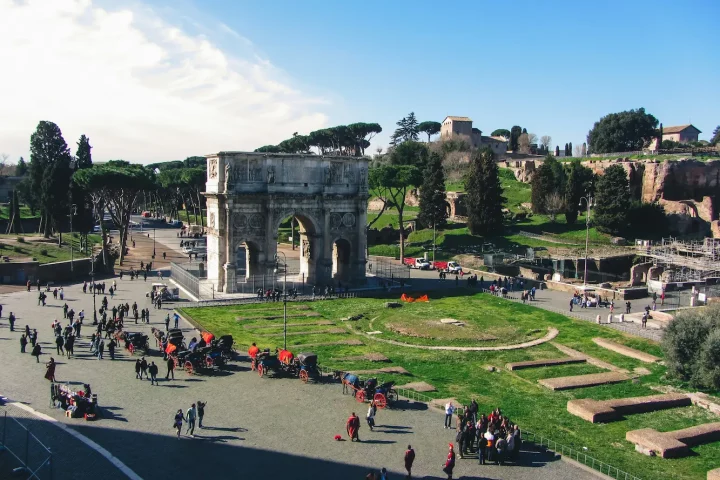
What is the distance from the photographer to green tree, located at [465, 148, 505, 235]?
6975 cm

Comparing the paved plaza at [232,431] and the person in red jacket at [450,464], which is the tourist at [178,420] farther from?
the person in red jacket at [450,464]

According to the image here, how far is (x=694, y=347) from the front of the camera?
27.9m

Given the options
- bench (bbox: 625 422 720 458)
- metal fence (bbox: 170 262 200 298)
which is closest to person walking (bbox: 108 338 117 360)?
metal fence (bbox: 170 262 200 298)

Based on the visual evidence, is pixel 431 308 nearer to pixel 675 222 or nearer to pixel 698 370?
pixel 698 370

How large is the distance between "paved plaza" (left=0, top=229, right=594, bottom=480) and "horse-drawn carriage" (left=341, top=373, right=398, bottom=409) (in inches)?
20.2

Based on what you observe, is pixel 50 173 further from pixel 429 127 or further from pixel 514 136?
pixel 514 136

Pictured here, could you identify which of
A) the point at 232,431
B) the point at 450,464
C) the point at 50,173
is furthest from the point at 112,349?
the point at 50,173

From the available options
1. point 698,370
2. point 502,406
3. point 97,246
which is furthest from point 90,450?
point 97,246

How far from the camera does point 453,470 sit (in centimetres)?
1870

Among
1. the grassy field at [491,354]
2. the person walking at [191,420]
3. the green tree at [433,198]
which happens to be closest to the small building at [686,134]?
the green tree at [433,198]

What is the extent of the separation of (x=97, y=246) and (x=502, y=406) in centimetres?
5866

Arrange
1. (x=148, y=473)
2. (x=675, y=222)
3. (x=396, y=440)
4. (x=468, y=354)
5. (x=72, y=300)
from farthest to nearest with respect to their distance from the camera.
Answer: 1. (x=675, y=222)
2. (x=72, y=300)
3. (x=468, y=354)
4. (x=396, y=440)
5. (x=148, y=473)

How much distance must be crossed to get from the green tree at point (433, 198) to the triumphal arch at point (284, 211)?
21.7 meters

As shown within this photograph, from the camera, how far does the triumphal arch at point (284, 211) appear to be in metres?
46.8
